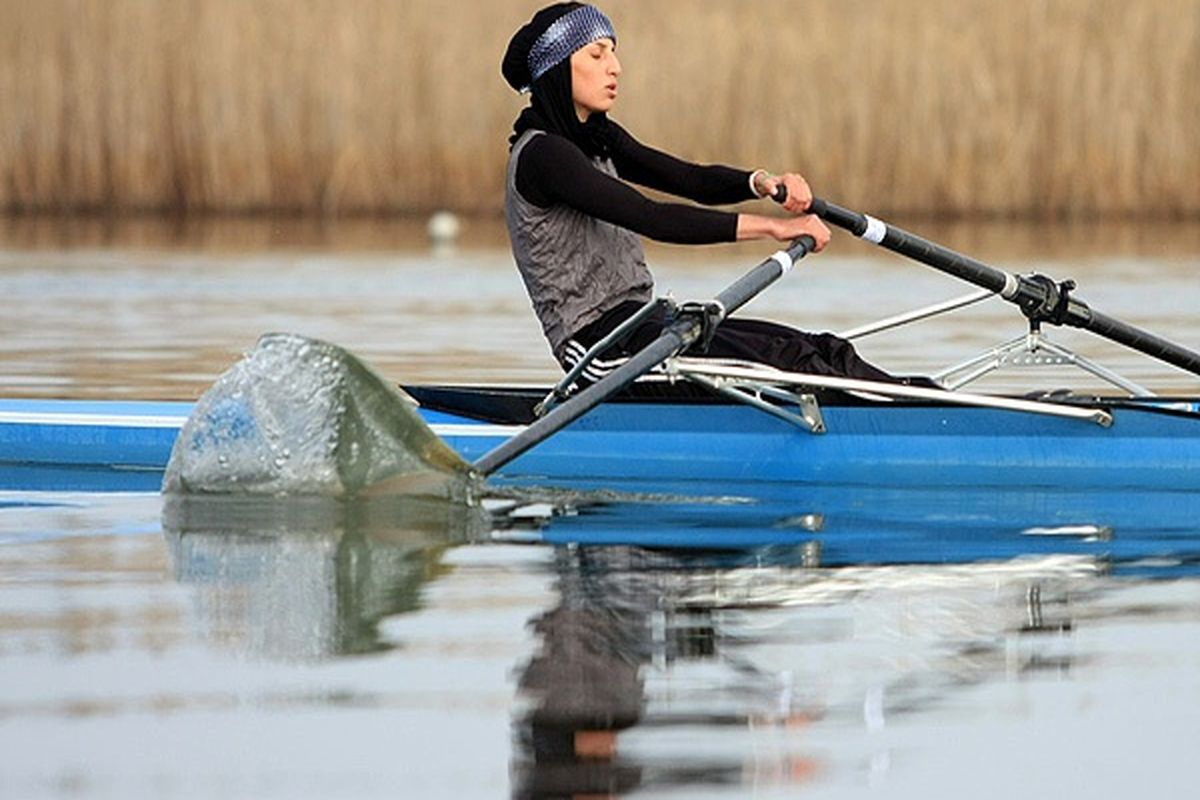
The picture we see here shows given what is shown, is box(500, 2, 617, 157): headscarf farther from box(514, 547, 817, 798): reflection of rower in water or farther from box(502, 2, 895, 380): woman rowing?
box(514, 547, 817, 798): reflection of rower in water

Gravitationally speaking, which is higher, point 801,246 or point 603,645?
point 801,246

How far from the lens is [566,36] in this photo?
25.1 ft

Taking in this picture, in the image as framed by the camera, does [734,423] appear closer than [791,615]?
No

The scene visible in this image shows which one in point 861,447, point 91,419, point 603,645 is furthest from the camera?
point 91,419

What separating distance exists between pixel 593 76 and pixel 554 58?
0.12 metres

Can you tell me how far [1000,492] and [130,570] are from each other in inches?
98.3

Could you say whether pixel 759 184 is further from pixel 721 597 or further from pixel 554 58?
pixel 721 597

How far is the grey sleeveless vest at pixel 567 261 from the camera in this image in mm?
7688

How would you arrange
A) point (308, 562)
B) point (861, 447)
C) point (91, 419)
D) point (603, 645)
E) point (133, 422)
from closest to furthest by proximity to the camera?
point (603, 645), point (308, 562), point (861, 447), point (133, 422), point (91, 419)

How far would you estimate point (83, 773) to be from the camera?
411 centimetres

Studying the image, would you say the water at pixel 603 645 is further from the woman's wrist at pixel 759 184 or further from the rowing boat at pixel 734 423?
the woman's wrist at pixel 759 184

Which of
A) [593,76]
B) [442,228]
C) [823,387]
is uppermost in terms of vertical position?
[442,228]

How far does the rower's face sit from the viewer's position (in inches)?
301

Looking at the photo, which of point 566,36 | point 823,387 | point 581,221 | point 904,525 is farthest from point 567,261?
point 904,525
